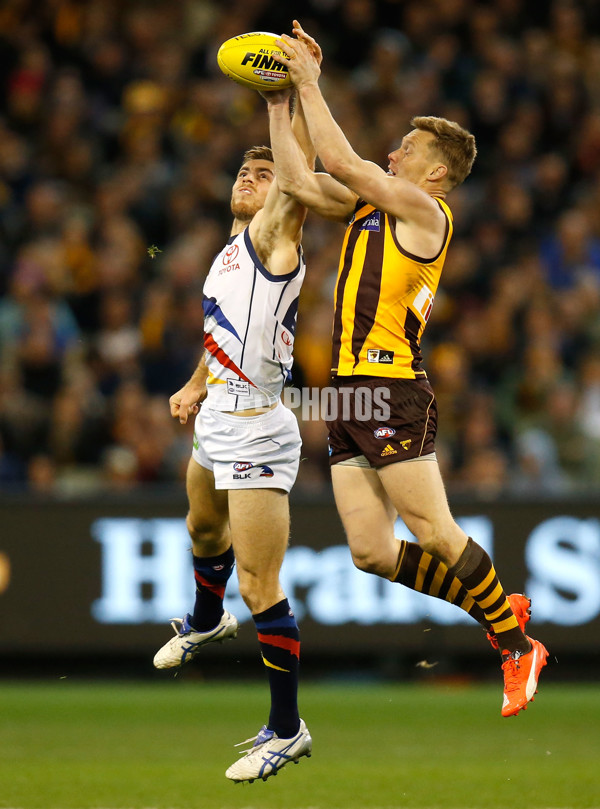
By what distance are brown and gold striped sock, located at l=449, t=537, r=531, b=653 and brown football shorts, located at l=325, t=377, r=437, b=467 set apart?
1.65 ft

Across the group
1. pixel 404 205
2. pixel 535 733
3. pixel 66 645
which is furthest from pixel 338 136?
pixel 66 645

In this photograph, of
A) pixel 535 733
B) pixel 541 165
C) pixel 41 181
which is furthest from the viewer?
pixel 541 165

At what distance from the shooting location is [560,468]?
428 inches

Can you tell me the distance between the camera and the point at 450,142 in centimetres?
579

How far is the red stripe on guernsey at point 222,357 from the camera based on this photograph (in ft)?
18.9

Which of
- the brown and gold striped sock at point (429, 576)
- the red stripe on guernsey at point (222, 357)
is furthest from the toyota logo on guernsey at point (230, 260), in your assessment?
the brown and gold striped sock at point (429, 576)

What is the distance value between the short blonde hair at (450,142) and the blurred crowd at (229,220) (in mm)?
4573

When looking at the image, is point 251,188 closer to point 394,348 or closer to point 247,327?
point 247,327

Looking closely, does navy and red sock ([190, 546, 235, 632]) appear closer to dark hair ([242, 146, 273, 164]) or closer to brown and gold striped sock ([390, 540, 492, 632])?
brown and gold striped sock ([390, 540, 492, 632])

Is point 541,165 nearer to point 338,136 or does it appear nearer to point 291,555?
point 291,555

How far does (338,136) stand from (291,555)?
16.5 ft

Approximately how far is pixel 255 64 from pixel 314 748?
4.58 m
